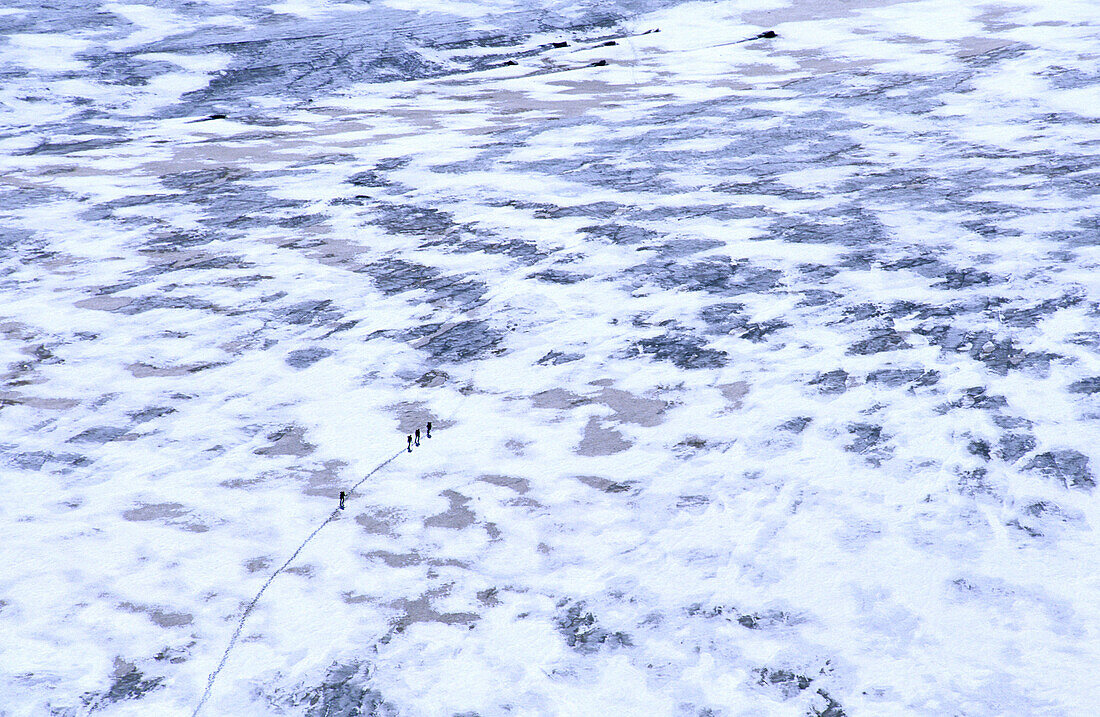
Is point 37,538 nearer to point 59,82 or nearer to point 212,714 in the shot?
point 212,714

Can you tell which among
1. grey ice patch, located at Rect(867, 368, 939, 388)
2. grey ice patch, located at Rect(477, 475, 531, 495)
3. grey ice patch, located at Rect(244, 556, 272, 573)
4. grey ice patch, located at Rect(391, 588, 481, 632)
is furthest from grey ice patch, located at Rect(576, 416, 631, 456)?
grey ice patch, located at Rect(244, 556, 272, 573)

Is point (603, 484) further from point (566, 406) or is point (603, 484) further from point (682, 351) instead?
point (682, 351)

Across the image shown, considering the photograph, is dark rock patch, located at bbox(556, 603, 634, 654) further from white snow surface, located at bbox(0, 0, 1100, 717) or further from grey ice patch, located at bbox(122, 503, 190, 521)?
grey ice patch, located at bbox(122, 503, 190, 521)

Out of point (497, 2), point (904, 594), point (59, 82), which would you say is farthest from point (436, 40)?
point (904, 594)

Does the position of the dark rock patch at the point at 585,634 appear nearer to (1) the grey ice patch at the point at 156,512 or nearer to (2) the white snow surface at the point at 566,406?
(2) the white snow surface at the point at 566,406

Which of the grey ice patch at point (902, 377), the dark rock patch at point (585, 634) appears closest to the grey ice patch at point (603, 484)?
the dark rock patch at point (585, 634)

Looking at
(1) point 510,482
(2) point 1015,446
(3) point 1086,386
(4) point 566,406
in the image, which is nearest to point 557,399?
(4) point 566,406
